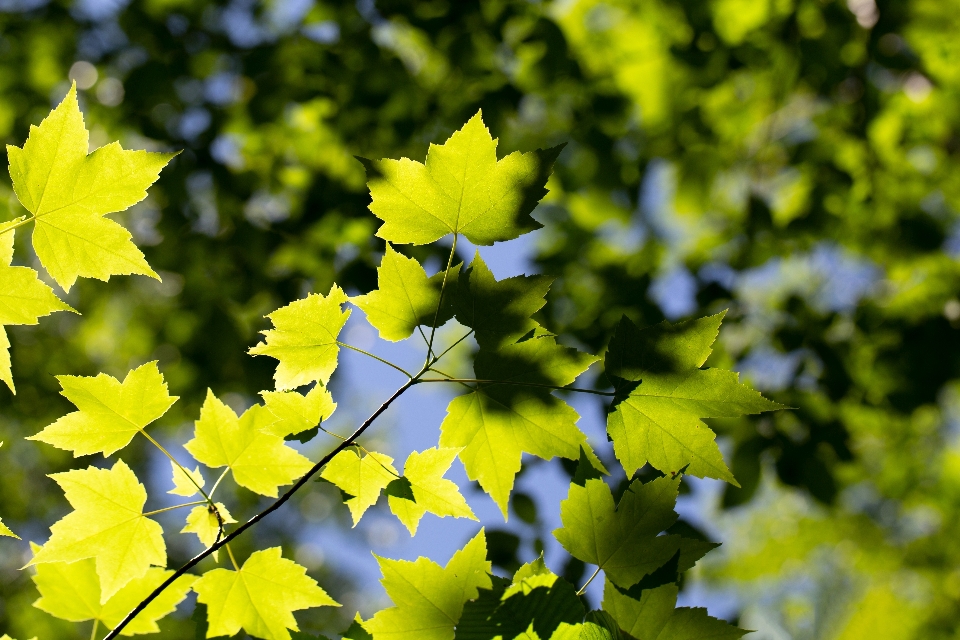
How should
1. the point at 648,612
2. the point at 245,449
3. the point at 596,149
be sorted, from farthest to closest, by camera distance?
the point at 596,149, the point at 245,449, the point at 648,612

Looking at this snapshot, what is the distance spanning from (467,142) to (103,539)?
708 mm

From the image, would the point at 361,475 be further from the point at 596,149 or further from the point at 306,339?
the point at 596,149

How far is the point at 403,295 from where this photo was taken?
3.04 feet

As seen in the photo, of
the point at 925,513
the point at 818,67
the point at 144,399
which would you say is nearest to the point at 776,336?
the point at 818,67

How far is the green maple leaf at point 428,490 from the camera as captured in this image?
90 centimetres

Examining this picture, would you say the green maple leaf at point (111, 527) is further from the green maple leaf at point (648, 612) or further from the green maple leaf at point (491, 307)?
the green maple leaf at point (648, 612)

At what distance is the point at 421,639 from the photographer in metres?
0.81

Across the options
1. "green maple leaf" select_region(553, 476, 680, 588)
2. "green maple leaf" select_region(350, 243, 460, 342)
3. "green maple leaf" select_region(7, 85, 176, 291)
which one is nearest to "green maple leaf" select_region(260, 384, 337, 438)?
"green maple leaf" select_region(350, 243, 460, 342)

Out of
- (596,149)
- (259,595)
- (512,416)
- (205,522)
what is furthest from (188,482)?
(596,149)

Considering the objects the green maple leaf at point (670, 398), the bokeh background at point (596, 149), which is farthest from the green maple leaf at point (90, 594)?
the bokeh background at point (596, 149)

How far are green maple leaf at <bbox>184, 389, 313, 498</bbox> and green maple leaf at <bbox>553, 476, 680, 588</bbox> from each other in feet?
1.29

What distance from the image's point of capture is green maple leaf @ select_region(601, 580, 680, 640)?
0.75 metres

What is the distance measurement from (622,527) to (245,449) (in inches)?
21.3

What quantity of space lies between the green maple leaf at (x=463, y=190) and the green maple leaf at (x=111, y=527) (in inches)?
→ 19.3
